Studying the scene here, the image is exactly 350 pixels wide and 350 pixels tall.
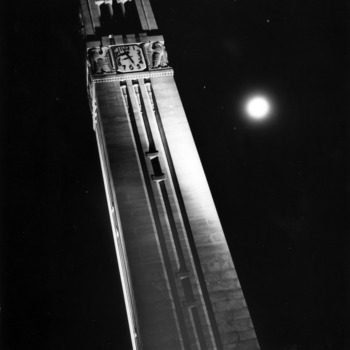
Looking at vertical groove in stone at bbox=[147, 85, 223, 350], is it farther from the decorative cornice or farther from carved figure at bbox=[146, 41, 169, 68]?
carved figure at bbox=[146, 41, 169, 68]

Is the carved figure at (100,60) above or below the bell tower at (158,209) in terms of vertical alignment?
above

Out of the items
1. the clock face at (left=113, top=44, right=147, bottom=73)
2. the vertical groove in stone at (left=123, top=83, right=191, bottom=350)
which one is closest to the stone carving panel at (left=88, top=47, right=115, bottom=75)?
the clock face at (left=113, top=44, right=147, bottom=73)

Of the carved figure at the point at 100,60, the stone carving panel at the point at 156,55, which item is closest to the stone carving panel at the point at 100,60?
the carved figure at the point at 100,60

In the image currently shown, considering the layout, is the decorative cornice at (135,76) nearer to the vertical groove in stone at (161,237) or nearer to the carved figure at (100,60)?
the carved figure at (100,60)

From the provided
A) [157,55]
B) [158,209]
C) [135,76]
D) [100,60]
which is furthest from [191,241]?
[100,60]

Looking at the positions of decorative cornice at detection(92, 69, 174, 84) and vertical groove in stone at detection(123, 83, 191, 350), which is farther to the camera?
decorative cornice at detection(92, 69, 174, 84)

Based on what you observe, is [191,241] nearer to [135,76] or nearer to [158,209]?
[158,209]

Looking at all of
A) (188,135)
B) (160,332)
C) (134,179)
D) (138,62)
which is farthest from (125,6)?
(160,332)
